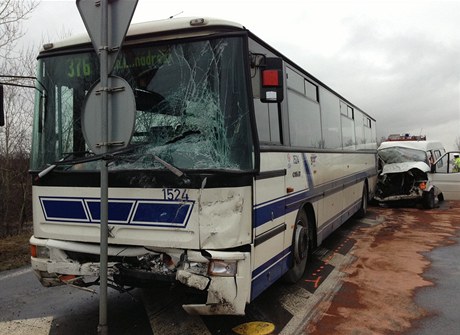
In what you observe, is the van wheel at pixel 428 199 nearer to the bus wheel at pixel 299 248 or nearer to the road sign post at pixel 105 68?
the bus wheel at pixel 299 248

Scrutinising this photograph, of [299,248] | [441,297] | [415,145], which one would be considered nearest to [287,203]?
[299,248]

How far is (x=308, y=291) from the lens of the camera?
5484 mm

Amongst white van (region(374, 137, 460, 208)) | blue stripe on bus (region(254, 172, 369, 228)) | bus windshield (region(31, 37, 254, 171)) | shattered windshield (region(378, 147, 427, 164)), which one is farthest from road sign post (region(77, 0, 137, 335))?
shattered windshield (region(378, 147, 427, 164))

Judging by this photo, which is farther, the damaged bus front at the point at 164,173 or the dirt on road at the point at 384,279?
the dirt on road at the point at 384,279

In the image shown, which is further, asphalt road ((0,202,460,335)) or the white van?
the white van

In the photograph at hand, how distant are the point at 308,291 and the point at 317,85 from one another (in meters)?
3.45

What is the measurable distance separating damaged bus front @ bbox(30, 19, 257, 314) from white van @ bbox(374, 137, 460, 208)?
12.0m

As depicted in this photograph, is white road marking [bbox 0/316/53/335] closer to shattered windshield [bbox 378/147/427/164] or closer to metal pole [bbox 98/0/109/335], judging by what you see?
metal pole [bbox 98/0/109/335]

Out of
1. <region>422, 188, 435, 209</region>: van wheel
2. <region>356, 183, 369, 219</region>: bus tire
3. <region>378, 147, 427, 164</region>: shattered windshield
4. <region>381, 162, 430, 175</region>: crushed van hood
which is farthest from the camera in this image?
<region>378, 147, 427, 164</region>: shattered windshield

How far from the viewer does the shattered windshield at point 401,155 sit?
586 inches

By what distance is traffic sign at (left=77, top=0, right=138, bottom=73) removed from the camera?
371 centimetres

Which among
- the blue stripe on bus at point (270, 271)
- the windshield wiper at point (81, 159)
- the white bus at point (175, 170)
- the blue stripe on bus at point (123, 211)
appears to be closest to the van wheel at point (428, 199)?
the blue stripe on bus at point (270, 271)

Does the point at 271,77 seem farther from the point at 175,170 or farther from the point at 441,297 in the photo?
the point at 441,297

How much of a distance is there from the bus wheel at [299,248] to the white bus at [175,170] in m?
0.68
